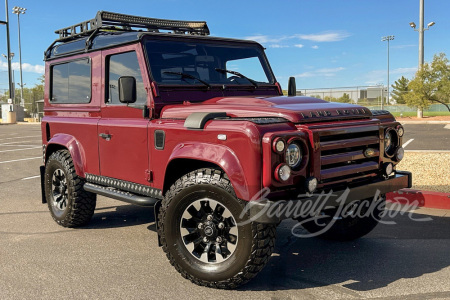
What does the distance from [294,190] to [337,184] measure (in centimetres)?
55

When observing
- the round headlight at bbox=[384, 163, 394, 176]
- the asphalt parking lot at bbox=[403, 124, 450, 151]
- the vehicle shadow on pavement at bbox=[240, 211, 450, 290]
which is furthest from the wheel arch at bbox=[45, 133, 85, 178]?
the asphalt parking lot at bbox=[403, 124, 450, 151]

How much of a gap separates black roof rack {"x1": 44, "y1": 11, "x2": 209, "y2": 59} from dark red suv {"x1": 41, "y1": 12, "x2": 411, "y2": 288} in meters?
0.02

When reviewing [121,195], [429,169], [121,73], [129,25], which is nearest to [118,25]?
[129,25]

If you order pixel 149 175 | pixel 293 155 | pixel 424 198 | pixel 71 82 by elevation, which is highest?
pixel 71 82

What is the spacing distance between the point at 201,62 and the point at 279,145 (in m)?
1.99

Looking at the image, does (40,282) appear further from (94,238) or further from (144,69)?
(144,69)

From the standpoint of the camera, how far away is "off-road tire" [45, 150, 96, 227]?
5.46m

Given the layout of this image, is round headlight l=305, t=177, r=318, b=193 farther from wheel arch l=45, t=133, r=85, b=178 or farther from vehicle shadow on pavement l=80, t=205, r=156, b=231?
vehicle shadow on pavement l=80, t=205, r=156, b=231

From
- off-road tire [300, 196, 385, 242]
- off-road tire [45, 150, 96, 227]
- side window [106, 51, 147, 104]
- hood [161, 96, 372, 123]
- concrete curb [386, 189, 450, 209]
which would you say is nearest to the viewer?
hood [161, 96, 372, 123]

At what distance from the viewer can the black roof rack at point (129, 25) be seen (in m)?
5.37

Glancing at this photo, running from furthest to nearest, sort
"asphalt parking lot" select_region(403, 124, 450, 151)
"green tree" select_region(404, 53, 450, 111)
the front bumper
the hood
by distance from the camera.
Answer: "green tree" select_region(404, 53, 450, 111) → "asphalt parking lot" select_region(403, 124, 450, 151) → the hood → the front bumper

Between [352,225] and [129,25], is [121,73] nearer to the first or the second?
[129,25]

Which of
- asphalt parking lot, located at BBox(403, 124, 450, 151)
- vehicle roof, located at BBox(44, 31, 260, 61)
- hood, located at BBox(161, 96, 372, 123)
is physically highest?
vehicle roof, located at BBox(44, 31, 260, 61)

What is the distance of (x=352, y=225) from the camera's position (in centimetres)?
489
